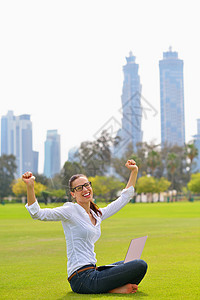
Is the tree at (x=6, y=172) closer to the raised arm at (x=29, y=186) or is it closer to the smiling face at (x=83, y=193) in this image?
the smiling face at (x=83, y=193)

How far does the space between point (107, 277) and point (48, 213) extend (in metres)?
1.17

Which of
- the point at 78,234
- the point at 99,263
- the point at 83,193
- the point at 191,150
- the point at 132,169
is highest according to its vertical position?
the point at 191,150

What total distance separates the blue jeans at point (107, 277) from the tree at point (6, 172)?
111800 millimetres

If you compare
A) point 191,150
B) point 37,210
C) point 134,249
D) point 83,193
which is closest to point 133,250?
point 134,249

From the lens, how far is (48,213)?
5754 millimetres

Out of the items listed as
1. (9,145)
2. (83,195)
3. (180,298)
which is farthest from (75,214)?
(9,145)

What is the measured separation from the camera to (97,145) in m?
115

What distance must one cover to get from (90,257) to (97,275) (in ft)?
0.77

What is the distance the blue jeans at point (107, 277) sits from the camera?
6.18 metres

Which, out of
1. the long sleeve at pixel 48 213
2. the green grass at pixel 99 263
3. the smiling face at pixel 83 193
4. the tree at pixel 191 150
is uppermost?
the tree at pixel 191 150

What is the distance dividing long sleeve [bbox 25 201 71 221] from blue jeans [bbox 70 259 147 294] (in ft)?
2.43

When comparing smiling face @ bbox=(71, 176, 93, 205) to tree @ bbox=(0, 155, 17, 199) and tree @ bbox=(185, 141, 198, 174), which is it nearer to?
tree @ bbox=(0, 155, 17, 199)

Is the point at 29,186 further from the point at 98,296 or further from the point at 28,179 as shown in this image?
the point at 98,296

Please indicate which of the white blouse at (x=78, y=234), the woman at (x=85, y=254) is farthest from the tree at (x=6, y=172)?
the white blouse at (x=78, y=234)
